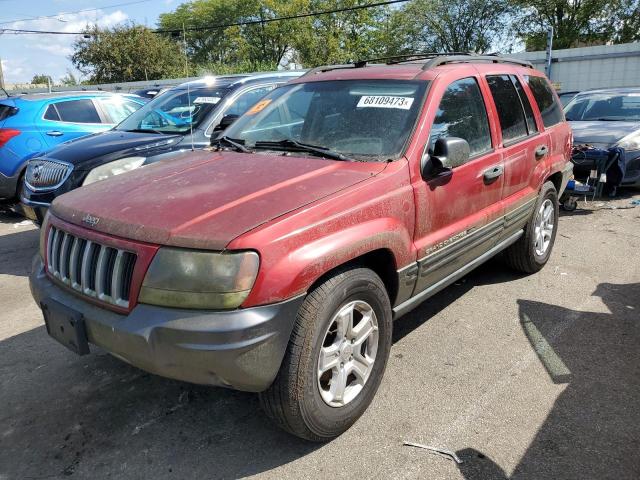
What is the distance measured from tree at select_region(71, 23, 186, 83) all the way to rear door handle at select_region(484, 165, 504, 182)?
4471 centimetres

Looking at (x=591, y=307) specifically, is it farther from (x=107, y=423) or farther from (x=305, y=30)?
(x=305, y=30)

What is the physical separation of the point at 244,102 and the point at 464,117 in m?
3.12

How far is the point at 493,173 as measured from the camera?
363cm

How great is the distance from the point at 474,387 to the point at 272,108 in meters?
2.37

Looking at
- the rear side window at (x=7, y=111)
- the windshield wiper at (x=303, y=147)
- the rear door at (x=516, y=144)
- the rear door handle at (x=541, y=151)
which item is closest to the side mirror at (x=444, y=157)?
the windshield wiper at (x=303, y=147)

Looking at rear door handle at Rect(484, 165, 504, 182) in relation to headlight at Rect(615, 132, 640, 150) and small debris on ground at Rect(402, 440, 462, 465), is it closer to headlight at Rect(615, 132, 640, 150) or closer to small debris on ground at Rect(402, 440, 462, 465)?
small debris on ground at Rect(402, 440, 462, 465)

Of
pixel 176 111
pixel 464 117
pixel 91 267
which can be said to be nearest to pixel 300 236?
Result: pixel 91 267

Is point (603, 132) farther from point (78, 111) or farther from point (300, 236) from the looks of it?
point (78, 111)

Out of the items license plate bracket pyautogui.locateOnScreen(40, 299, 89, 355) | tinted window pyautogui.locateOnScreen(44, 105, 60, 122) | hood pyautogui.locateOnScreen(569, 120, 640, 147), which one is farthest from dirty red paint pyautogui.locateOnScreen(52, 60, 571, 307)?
tinted window pyautogui.locateOnScreen(44, 105, 60, 122)

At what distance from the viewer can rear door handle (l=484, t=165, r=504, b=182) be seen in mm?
3559

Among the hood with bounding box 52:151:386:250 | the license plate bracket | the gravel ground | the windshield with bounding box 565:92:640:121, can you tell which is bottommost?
the gravel ground

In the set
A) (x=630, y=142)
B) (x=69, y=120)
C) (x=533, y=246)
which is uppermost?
(x=69, y=120)

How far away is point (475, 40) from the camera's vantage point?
40.7 meters

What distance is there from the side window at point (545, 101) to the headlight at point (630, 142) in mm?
2968
